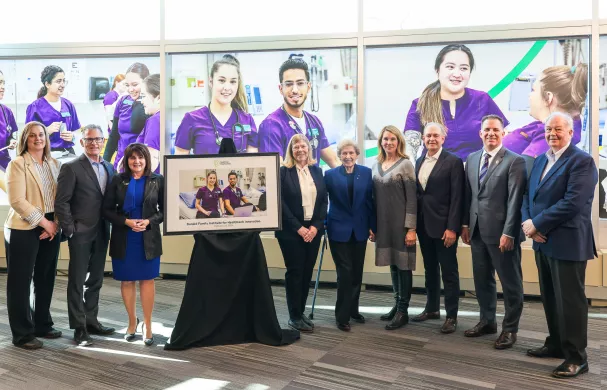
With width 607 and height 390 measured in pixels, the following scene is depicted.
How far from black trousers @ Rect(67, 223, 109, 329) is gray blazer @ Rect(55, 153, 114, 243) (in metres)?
0.09

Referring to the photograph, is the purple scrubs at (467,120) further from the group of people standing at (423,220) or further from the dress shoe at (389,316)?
the dress shoe at (389,316)

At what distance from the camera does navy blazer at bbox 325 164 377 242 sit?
4129 millimetres

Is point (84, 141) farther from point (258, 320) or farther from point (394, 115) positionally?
point (394, 115)

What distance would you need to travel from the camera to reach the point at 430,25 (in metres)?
5.48

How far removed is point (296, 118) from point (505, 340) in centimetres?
319

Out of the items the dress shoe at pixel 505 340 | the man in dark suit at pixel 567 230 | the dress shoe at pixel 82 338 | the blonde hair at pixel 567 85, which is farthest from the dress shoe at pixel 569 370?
the dress shoe at pixel 82 338

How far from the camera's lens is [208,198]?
370cm

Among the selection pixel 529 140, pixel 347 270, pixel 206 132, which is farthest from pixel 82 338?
→ pixel 529 140

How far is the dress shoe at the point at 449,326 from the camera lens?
409 cm

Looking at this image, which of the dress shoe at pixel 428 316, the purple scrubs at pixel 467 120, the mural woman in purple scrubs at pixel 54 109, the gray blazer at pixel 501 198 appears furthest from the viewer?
the mural woman in purple scrubs at pixel 54 109

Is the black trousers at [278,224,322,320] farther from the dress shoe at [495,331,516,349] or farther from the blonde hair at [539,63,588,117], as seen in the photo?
the blonde hair at [539,63,588,117]

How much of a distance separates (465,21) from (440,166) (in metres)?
2.12

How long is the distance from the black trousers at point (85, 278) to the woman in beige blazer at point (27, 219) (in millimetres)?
237

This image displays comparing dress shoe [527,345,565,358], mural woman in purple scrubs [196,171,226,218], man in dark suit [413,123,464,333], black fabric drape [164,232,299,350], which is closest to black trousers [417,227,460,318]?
man in dark suit [413,123,464,333]
